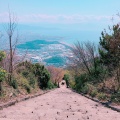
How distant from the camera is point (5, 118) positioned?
8.53 m

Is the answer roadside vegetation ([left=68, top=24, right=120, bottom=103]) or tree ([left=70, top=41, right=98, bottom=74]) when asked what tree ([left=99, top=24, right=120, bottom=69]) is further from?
tree ([left=70, top=41, right=98, bottom=74])

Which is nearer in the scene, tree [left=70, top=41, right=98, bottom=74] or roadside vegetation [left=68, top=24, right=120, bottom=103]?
roadside vegetation [left=68, top=24, right=120, bottom=103]

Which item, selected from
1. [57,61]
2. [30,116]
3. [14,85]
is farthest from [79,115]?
[57,61]

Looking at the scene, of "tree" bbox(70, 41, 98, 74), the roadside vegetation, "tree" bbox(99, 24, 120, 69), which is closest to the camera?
"tree" bbox(99, 24, 120, 69)

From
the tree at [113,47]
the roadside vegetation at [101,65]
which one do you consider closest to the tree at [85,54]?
the roadside vegetation at [101,65]

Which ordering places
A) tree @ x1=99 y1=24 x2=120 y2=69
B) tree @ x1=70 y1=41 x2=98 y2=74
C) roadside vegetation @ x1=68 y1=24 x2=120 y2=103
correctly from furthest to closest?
tree @ x1=70 y1=41 x2=98 y2=74
roadside vegetation @ x1=68 y1=24 x2=120 y2=103
tree @ x1=99 y1=24 x2=120 y2=69

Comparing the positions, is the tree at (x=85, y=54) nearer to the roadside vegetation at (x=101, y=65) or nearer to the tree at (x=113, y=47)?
the roadside vegetation at (x=101, y=65)

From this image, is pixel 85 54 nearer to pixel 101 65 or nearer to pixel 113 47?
pixel 101 65

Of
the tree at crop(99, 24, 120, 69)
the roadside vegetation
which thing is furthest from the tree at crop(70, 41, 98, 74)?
the tree at crop(99, 24, 120, 69)

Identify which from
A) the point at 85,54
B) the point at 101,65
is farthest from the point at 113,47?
the point at 85,54

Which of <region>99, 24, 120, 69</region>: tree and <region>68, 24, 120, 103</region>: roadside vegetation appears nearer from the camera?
<region>99, 24, 120, 69</region>: tree

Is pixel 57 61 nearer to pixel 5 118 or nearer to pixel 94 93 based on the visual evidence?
pixel 94 93

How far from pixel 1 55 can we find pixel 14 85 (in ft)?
15.1

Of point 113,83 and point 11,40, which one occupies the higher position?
point 11,40
